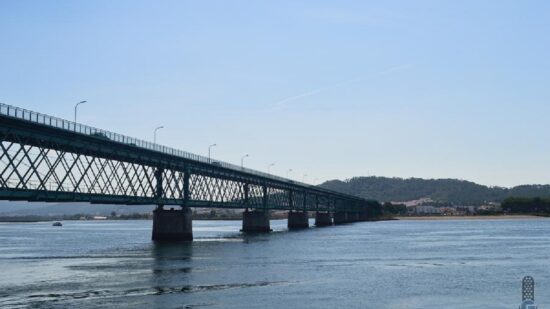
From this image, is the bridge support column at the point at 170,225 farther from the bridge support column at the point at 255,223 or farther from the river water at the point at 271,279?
the bridge support column at the point at 255,223

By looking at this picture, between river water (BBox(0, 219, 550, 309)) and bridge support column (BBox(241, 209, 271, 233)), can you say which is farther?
bridge support column (BBox(241, 209, 271, 233))

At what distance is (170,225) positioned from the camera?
12681cm

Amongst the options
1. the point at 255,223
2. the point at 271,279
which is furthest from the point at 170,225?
the point at 271,279

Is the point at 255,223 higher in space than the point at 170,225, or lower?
higher

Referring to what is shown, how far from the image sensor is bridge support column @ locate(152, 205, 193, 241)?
415 feet

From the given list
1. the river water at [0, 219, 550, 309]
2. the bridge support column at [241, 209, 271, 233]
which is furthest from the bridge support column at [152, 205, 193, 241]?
the bridge support column at [241, 209, 271, 233]

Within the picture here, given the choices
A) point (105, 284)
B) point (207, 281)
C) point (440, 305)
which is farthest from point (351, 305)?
point (105, 284)

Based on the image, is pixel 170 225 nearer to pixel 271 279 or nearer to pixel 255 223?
pixel 255 223

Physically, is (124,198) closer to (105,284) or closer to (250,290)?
(105,284)

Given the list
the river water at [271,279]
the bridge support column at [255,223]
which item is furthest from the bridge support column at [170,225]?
the bridge support column at [255,223]

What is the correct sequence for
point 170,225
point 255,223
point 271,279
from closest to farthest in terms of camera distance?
point 271,279 < point 170,225 < point 255,223

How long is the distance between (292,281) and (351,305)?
48.4 feet

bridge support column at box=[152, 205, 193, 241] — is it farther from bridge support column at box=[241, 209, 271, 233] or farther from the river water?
bridge support column at box=[241, 209, 271, 233]

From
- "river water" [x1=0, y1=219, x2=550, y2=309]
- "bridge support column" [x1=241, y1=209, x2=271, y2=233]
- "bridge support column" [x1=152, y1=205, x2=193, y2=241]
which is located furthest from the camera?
"bridge support column" [x1=241, y1=209, x2=271, y2=233]
